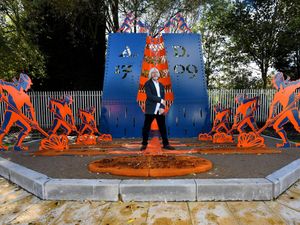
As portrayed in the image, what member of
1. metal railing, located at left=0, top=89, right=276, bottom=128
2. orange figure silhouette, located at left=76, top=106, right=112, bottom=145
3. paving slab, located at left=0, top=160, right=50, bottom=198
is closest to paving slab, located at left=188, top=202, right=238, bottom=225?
paving slab, located at left=0, top=160, right=50, bottom=198

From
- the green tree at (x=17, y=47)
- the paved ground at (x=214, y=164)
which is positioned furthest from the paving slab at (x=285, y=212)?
the green tree at (x=17, y=47)

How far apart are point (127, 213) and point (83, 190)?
2.60 feet

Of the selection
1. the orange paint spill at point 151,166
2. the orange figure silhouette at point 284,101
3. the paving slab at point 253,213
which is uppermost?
the orange figure silhouette at point 284,101

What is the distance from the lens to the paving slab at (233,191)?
11.9 feet

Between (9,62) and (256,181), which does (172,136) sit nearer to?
(256,181)

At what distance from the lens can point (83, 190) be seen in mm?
3693

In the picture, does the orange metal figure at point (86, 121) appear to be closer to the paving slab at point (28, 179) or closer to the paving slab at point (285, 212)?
the paving slab at point (28, 179)

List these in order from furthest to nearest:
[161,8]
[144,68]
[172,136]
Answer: [161,8] < [144,68] < [172,136]

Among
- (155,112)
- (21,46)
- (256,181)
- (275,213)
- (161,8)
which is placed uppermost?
(161,8)

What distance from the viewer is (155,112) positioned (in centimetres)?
611

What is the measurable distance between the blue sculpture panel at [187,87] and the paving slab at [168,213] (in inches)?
222

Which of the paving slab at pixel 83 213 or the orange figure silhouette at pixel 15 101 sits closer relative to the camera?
the paving slab at pixel 83 213

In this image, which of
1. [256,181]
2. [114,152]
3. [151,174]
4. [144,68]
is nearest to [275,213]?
[256,181]

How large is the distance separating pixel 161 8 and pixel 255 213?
16.0m
